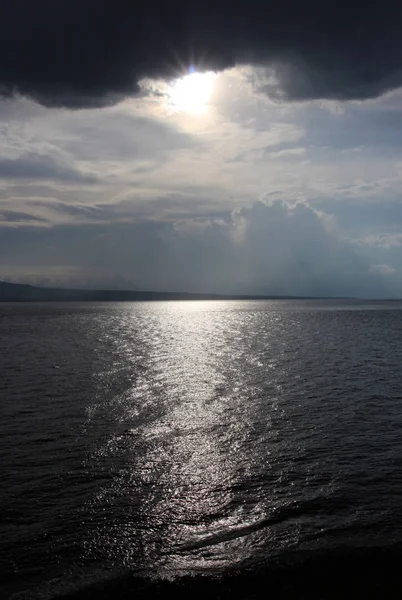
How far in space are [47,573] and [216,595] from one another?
5.22 meters

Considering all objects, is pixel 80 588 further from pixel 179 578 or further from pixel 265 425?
pixel 265 425

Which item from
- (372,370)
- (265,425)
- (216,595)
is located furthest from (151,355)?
(216,595)

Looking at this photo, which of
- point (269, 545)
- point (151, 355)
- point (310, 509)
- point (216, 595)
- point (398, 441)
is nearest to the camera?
point (216, 595)

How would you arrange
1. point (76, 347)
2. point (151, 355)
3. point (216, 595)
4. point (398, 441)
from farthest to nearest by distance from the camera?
point (76, 347) < point (151, 355) < point (398, 441) < point (216, 595)

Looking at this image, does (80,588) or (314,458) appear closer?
(80,588)

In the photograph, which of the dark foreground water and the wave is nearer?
the wave

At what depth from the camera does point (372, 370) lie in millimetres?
56469

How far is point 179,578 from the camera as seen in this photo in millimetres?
14664

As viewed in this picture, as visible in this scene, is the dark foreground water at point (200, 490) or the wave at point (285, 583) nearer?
the wave at point (285, 583)

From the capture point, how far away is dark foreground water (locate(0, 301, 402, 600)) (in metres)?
14.8

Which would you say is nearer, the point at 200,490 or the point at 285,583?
the point at 285,583

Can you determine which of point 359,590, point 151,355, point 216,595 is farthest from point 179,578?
point 151,355

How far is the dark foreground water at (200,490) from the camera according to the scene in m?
14.8

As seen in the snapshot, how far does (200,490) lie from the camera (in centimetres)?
2147
